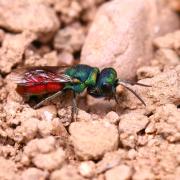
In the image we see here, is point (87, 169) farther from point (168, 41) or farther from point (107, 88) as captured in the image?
point (168, 41)

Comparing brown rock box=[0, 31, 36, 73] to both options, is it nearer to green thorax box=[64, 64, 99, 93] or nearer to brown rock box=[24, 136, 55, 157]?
green thorax box=[64, 64, 99, 93]

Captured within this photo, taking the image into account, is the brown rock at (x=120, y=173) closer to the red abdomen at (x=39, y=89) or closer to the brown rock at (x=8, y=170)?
the brown rock at (x=8, y=170)

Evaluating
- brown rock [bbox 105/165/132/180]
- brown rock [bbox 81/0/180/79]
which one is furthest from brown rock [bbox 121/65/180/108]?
brown rock [bbox 105/165/132/180]

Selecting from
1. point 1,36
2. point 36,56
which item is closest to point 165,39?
point 36,56

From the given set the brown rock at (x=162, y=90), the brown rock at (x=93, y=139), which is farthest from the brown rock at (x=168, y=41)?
the brown rock at (x=93, y=139)

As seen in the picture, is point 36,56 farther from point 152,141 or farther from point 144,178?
point 144,178
